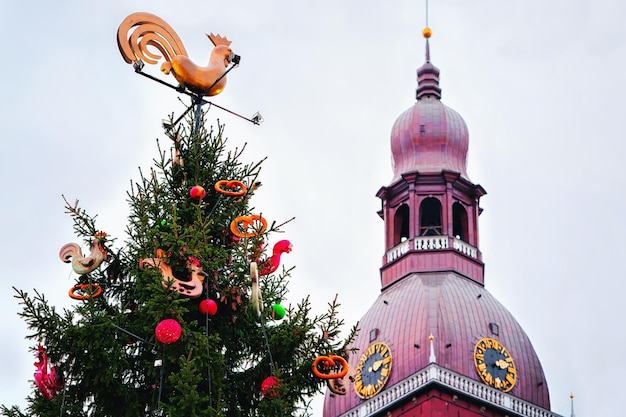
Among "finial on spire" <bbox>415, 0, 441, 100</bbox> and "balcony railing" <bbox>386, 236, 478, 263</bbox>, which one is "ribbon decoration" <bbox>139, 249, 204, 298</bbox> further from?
"finial on spire" <bbox>415, 0, 441, 100</bbox>

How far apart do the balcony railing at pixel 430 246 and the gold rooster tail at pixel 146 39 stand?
4206 centimetres

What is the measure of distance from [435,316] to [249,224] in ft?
125

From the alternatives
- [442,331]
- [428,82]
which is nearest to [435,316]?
[442,331]

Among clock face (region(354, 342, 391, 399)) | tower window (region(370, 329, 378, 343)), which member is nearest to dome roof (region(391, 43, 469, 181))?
tower window (region(370, 329, 378, 343))

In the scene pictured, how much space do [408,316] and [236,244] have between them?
1521 inches

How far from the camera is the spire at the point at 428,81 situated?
74375 millimetres

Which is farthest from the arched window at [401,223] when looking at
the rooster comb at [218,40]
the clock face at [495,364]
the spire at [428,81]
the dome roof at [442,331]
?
the rooster comb at [218,40]

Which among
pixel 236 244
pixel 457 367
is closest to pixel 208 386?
pixel 236 244

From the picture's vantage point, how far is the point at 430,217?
2758 inches

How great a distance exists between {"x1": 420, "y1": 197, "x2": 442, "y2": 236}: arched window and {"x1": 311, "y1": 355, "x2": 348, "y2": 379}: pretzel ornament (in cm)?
4623

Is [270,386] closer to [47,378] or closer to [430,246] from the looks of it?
[47,378]

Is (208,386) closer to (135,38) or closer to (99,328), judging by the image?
(99,328)

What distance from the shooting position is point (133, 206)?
23.1 metres

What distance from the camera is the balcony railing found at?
66625 mm
